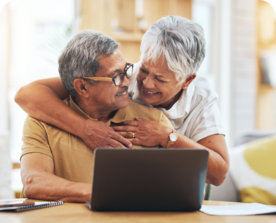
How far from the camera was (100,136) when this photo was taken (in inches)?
58.9

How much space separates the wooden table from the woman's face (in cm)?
72

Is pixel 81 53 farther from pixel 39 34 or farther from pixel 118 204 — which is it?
pixel 39 34

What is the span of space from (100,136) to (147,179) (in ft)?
1.70

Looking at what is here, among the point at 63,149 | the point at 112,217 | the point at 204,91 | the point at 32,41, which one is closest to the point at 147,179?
the point at 112,217

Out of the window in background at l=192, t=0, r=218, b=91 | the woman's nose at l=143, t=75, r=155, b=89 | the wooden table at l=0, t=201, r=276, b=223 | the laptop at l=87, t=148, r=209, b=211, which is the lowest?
the wooden table at l=0, t=201, r=276, b=223

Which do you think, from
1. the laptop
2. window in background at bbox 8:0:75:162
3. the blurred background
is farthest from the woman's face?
window in background at bbox 8:0:75:162

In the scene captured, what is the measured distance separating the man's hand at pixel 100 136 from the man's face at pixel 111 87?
0.43 feet

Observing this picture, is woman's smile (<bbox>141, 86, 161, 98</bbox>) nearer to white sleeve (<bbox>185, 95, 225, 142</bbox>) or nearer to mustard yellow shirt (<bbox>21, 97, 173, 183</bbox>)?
white sleeve (<bbox>185, 95, 225, 142</bbox>)

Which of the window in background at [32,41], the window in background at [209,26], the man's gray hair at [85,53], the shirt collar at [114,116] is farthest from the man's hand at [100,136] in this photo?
the window in background at [209,26]

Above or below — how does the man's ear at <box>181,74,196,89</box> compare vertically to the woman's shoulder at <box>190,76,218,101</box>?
above

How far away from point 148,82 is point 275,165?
1.23 m

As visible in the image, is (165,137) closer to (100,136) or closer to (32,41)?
(100,136)

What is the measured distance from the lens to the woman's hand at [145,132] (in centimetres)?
154

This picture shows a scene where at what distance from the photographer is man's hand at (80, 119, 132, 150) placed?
149cm
